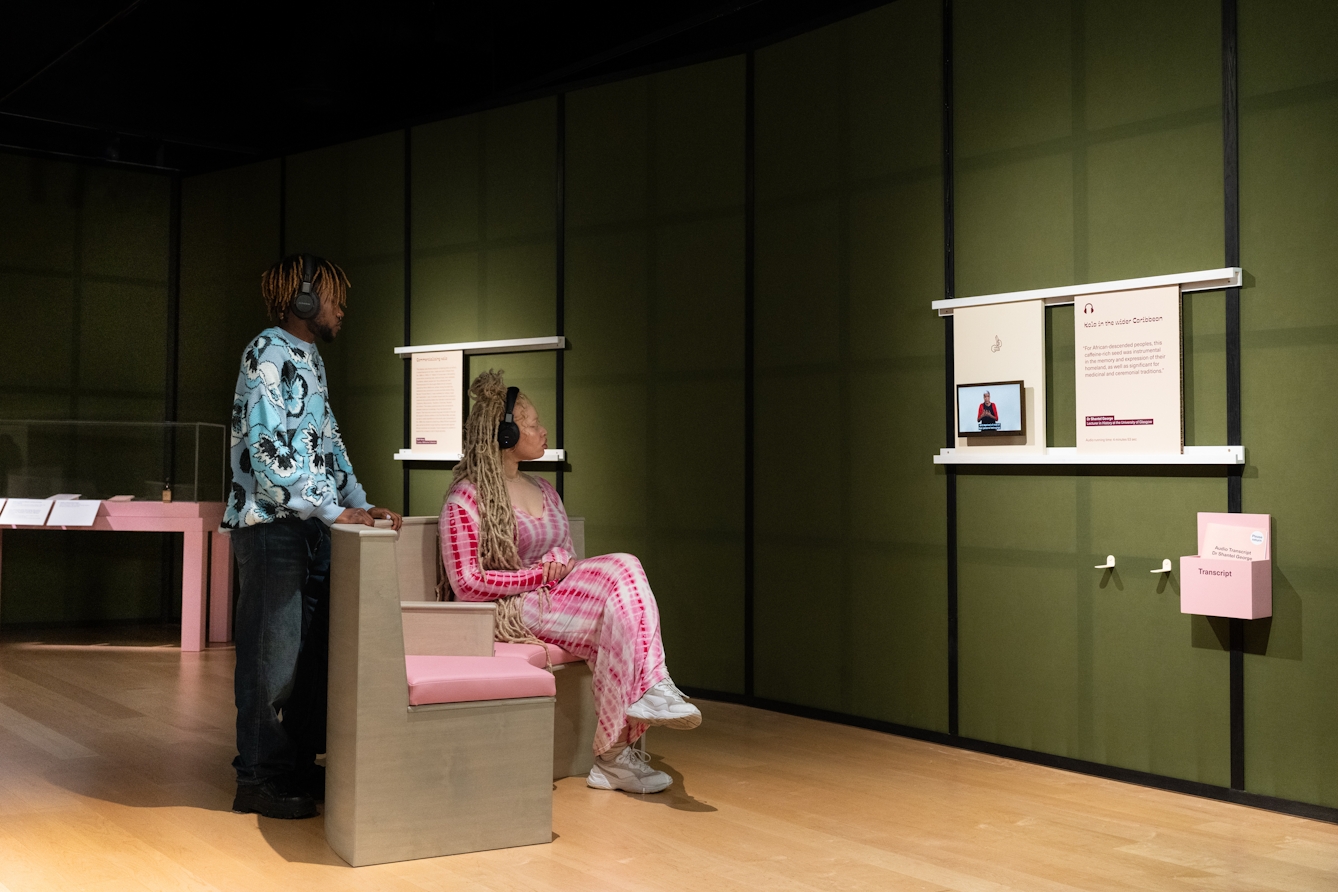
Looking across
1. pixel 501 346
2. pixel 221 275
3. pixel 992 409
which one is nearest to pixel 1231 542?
pixel 992 409

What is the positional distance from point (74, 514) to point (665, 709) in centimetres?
487

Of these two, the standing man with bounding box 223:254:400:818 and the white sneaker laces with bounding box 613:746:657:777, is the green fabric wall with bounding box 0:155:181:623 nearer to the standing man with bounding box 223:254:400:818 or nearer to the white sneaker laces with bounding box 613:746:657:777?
the standing man with bounding box 223:254:400:818

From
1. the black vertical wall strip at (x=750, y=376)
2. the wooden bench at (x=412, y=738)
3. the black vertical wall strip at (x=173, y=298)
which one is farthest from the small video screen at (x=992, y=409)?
the black vertical wall strip at (x=173, y=298)

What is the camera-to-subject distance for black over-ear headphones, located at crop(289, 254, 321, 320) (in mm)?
3816

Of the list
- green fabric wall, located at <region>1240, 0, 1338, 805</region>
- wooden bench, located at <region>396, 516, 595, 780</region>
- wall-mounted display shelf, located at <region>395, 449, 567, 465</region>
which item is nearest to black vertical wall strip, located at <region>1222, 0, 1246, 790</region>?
green fabric wall, located at <region>1240, 0, 1338, 805</region>

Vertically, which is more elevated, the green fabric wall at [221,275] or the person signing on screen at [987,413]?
the green fabric wall at [221,275]

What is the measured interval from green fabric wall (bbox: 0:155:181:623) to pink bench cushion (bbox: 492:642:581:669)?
5.11 meters

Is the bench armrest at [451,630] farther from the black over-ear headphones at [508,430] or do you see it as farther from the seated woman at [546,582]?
the black over-ear headphones at [508,430]

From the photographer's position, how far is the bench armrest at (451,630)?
3947mm

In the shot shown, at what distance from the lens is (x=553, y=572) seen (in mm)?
4270

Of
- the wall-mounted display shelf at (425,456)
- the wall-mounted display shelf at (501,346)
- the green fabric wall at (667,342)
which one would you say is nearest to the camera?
the green fabric wall at (667,342)

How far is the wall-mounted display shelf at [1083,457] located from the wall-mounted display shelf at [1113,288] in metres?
0.54

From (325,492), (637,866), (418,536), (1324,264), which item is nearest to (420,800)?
(637,866)

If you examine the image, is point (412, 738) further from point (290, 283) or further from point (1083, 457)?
point (1083, 457)
